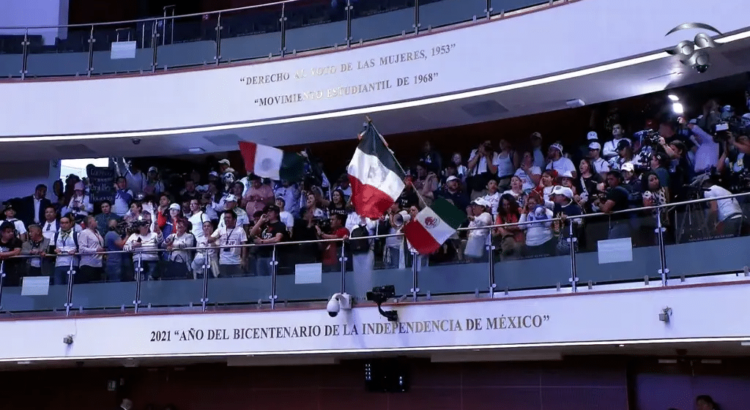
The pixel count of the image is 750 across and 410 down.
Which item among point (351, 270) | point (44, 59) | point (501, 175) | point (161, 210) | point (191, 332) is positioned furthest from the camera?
point (44, 59)

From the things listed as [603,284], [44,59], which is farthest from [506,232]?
[44,59]

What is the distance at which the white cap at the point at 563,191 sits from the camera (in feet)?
37.1

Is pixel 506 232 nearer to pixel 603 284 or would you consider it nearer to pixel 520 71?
pixel 603 284

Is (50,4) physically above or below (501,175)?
above

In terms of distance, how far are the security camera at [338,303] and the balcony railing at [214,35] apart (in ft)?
14.0

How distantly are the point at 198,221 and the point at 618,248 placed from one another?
20.6 ft

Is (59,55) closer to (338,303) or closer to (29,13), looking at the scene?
(29,13)

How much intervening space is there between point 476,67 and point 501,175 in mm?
1510

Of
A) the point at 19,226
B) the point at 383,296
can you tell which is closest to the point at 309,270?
the point at 383,296

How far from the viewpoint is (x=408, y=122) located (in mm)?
15109

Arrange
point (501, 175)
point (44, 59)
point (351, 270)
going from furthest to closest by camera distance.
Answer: point (44, 59) < point (501, 175) < point (351, 270)

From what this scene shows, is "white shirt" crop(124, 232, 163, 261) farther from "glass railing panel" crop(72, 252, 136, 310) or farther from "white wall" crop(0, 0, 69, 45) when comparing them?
"white wall" crop(0, 0, 69, 45)

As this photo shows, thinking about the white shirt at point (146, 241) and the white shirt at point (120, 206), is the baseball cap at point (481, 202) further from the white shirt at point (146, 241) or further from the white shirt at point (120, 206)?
the white shirt at point (120, 206)

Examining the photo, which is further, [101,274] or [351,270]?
[101,274]
